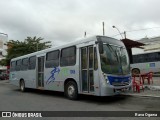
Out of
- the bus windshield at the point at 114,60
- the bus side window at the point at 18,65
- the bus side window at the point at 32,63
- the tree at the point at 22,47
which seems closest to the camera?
the bus windshield at the point at 114,60

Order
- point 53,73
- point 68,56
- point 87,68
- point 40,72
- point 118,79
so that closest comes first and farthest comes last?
point 118,79, point 87,68, point 68,56, point 53,73, point 40,72

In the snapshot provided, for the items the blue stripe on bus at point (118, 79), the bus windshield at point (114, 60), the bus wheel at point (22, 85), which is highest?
the bus windshield at point (114, 60)

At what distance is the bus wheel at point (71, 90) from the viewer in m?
11.0

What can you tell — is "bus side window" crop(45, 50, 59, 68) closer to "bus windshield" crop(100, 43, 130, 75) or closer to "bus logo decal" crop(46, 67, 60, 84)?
"bus logo decal" crop(46, 67, 60, 84)

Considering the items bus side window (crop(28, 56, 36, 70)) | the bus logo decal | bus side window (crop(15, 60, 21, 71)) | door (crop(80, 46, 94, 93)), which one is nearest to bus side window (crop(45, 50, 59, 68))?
the bus logo decal

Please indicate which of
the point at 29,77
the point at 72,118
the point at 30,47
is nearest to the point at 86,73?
the point at 72,118

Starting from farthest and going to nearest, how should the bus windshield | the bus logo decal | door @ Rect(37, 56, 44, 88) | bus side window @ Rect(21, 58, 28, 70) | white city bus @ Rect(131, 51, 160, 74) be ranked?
white city bus @ Rect(131, 51, 160, 74)
bus side window @ Rect(21, 58, 28, 70)
door @ Rect(37, 56, 44, 88)
the bus logo decal
the bus windshield

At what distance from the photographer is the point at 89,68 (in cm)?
1034

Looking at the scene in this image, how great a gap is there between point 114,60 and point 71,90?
9.19ft

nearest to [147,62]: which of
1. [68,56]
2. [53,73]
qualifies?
[53,73]

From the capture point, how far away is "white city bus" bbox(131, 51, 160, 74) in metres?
A: 25.6

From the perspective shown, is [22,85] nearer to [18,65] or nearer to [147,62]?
[18,65]

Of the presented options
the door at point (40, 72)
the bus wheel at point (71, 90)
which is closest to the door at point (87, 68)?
the bus wheel at point (71, 90)

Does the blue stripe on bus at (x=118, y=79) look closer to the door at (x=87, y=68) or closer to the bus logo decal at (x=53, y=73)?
the door at (x=87, y=68)
